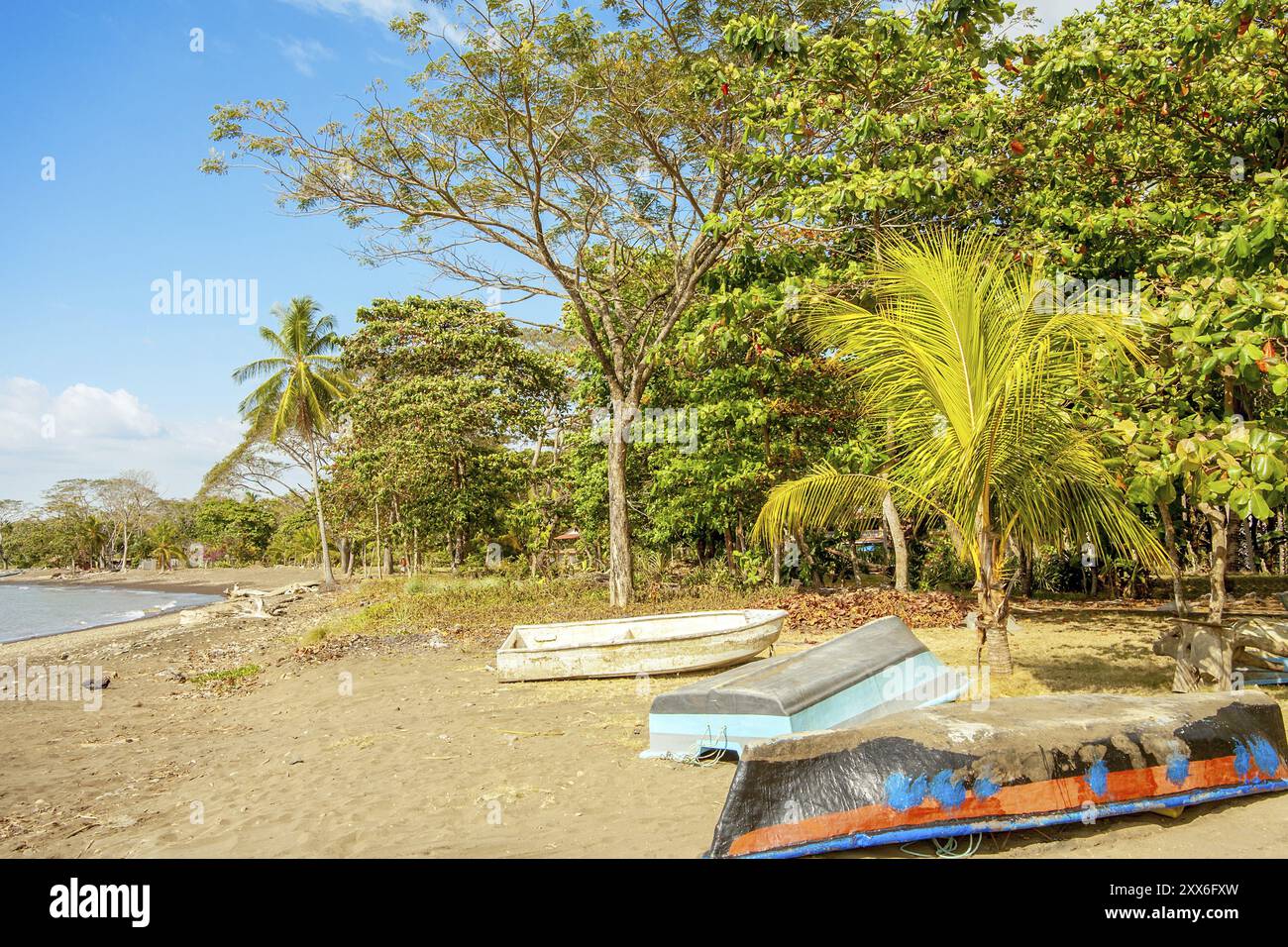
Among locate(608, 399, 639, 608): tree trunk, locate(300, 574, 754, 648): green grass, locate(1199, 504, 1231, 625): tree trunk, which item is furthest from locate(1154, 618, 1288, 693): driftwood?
locate(608, 399, 639, 608): tree trunk

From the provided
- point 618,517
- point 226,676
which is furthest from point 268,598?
point 618,517

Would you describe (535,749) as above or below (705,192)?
below

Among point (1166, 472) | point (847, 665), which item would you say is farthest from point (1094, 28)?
point (847, 665)

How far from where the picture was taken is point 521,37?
11.4m

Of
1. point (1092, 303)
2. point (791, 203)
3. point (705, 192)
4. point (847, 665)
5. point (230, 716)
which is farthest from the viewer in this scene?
point (705, 192)

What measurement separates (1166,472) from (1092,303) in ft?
7.32

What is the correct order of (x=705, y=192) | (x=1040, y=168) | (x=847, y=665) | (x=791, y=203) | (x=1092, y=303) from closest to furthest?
(x=847, y=665) < (x=1092, y=303) < (x=791, y=203) < (x=1040, y=168) < (x=705, y=192)

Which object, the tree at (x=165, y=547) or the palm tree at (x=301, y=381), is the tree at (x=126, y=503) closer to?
the tree at (x=165, y=547)

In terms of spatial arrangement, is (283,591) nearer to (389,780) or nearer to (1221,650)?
(389,780)

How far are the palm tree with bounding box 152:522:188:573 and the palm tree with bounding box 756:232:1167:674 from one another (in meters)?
61.7

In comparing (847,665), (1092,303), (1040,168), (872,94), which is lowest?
(847,665)

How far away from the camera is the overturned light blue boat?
16.9 feet

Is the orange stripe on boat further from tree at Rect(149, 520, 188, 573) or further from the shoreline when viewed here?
tree at Rect(149, 520, 188, 573)

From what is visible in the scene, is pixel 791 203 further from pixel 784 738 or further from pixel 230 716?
pixel 230 716
